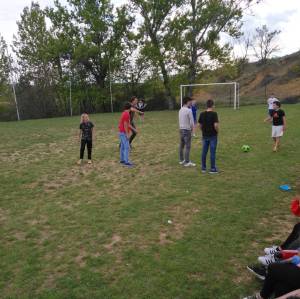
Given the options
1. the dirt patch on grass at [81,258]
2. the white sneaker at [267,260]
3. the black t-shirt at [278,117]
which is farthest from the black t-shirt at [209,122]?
the dirt patch on grass at [81,258]

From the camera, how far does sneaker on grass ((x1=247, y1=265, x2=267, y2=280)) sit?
382 centimetres

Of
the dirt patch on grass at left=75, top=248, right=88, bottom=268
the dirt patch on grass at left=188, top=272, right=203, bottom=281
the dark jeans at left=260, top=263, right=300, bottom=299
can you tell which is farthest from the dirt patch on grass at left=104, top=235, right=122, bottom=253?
the dark jeans at left=260, top=263, right=300, bottom=299

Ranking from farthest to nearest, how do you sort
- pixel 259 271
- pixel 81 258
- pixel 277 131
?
1. pixel 277 131
2. pixel 81 258
3. pixel 259 271

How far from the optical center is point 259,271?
12.8 ft

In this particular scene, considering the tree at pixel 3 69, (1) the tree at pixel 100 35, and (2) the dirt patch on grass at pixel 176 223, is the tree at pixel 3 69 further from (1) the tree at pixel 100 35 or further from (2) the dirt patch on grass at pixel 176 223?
(2) the dirt patch on grass at pixel 176 223

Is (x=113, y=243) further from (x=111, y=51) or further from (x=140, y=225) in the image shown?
(x=111, y=51)

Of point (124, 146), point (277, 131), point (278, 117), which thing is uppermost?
point (278, 117)

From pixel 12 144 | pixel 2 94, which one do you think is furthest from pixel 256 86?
pixel 12 144

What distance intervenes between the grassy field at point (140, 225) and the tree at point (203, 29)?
24.2 m

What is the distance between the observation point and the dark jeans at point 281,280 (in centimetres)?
312

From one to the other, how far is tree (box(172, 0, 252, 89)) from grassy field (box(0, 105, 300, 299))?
79.5ft

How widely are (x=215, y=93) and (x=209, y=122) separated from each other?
35.1m

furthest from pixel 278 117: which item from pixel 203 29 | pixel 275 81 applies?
pixel 275 81

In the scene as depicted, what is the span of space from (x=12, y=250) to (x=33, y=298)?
132 cm
